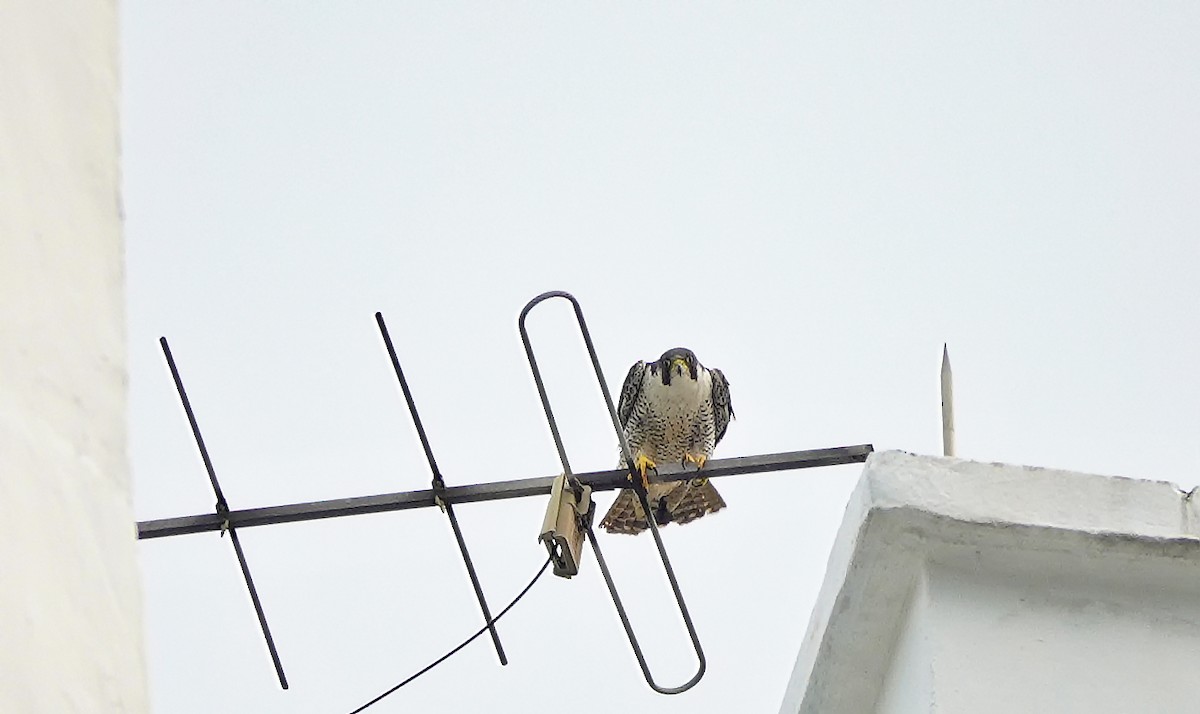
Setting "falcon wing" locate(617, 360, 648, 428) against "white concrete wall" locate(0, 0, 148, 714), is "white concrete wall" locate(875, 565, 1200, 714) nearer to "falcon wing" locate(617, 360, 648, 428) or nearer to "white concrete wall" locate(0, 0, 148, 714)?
"white concrete wall" locate(0, 0, 148, 714)

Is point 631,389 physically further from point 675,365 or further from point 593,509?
point 593,509

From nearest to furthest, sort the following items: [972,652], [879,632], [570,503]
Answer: [972,652]
[879,632]
[570,503]

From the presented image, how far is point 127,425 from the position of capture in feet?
4.97

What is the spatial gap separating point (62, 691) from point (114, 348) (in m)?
0.33

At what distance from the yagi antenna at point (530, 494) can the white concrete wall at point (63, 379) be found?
242 centimetres

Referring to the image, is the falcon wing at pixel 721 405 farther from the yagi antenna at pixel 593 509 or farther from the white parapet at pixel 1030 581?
the white parapet at pixel 1030 581

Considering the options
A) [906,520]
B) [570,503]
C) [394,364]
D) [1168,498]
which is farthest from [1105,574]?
[394,364]

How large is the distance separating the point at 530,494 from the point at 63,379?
2.84 m

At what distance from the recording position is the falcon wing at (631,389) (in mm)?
9719

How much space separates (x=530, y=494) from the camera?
13.8 ft

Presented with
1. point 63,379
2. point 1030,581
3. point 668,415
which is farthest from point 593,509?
point 668,415

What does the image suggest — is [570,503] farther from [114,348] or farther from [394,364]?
[114,348]

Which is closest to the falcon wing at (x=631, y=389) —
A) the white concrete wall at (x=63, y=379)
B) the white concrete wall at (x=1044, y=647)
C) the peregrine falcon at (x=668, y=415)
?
the peregrine falcon at (x=668, y=415)

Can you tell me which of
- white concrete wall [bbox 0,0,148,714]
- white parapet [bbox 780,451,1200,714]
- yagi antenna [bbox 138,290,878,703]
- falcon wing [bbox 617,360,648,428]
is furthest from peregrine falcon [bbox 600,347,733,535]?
white concrete wall [bbox 0,0,148,714]
